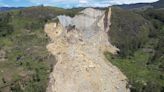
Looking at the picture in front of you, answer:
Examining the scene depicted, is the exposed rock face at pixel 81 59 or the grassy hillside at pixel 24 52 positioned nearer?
the exposed rock face at pixel 81 59

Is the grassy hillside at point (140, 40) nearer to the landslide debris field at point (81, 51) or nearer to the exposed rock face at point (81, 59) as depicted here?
the landslide debris field at point (81, 51)

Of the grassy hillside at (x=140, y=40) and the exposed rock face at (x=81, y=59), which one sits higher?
the exposed rock face at (x=81, y=59)

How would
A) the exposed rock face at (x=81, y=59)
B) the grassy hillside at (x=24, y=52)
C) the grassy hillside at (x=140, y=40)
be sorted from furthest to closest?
the grassy hillside at (x=140, y=40) → the grassy hillside at (x=24, y=52) → the exposed rock face at (x=81, y=59)

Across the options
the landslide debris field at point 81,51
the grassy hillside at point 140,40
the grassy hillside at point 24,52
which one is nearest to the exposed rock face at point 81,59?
the landslide debris field at point 81,51

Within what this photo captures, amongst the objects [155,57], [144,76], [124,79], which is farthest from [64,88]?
[155,57]

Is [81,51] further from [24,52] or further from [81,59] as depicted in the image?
[24,52]

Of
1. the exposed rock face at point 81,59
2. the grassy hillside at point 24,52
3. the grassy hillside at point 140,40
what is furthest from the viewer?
the grassy hillside at point 140,40


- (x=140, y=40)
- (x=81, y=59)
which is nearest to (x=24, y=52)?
(x=140, y=40)

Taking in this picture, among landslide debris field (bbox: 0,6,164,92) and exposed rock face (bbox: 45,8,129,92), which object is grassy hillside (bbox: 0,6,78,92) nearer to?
landslide debris field (bbox: 0,6,164,92)
